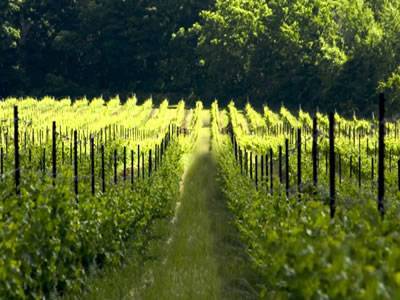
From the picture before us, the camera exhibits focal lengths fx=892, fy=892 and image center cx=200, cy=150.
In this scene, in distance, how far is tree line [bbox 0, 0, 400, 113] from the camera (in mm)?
70125

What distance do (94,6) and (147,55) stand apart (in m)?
6.75

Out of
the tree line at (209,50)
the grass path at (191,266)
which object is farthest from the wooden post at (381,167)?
the tree line at (209,50)

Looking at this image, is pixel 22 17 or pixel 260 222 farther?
pixel 22 17

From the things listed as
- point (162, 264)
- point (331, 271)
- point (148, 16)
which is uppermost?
point (148, 16)

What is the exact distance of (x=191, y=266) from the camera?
564 inches

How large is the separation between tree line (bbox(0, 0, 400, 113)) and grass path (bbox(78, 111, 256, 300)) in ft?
154

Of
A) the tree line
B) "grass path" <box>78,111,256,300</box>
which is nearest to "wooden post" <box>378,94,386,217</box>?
"grass path" <box>78,111,256,300</box>

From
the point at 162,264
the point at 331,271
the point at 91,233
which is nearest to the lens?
the point at 331,271

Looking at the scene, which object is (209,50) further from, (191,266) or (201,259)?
(191,266)

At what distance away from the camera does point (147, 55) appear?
267 feet

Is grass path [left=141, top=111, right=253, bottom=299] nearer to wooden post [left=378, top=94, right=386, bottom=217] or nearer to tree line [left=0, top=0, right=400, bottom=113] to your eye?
wooden post [left=378, top=94, right=386, bottom=217]

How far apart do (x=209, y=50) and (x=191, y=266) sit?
202 ft

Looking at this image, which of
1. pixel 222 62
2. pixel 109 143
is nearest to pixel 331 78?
pixel 222 62

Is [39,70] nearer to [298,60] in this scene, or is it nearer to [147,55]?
[147,55]
